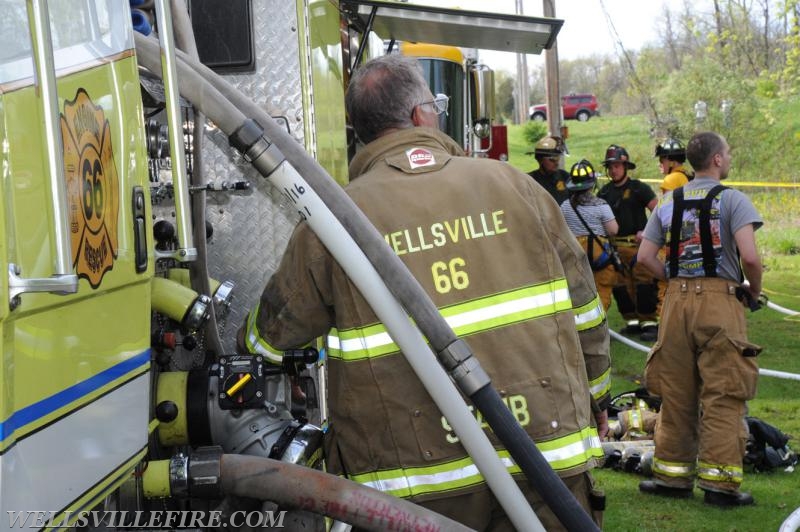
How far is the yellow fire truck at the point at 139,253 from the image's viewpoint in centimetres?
171

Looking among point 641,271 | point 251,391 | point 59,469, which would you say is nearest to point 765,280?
point 641,271

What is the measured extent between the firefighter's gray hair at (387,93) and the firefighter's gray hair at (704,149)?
9.82ft

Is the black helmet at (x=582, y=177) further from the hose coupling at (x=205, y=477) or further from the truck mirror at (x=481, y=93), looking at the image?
the hose coupling at (x=205, y=477)

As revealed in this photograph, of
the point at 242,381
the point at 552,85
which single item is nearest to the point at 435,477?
the point at 242,381

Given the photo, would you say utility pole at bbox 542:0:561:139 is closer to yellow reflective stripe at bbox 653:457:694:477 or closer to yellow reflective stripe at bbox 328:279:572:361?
yellow reflective stripe at bbox 653:457:694:477

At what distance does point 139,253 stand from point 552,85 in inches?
587

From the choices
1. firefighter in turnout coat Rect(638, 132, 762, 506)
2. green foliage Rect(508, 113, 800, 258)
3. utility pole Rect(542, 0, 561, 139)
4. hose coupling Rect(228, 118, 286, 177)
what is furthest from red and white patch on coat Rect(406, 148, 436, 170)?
green foliage Rect(508, 113, 800, 258)

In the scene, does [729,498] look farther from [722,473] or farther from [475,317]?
[475,317]

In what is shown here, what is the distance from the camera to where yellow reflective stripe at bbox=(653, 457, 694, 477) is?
5.55 meters

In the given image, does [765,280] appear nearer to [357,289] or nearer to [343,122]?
[343,122]

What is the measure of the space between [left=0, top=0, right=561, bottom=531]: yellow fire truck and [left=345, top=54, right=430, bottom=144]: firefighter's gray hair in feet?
1.13

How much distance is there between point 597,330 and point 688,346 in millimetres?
2751

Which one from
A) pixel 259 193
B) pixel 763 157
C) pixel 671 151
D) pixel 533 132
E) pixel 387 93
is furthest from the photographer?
pixel 533 132

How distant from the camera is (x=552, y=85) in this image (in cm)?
1661
